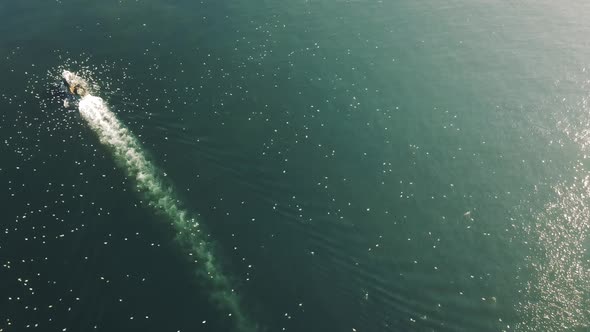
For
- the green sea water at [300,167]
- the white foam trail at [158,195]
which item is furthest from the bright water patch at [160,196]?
the green sea water at [300,167]

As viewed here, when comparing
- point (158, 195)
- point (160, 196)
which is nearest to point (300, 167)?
point (160, 196)

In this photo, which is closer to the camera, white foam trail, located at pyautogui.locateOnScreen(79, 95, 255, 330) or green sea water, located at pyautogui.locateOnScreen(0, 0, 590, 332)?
green sea water, located at pyautogui.locateOnScreen(0, 0, 590, 332)

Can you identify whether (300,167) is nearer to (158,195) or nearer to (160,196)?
(160,196)

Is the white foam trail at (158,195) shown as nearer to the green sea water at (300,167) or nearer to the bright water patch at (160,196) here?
the bright water patch at (160,196)

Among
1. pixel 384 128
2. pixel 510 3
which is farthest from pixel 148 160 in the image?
pixel 510 3

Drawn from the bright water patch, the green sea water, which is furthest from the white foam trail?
Answer: the green sea water

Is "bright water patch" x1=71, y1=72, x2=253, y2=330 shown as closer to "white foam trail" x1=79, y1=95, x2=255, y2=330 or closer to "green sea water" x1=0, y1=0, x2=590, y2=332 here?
"white foam trail" x1=79, y1=95, x2=255, y2=330

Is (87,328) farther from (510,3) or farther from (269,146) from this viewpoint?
(510,3)
